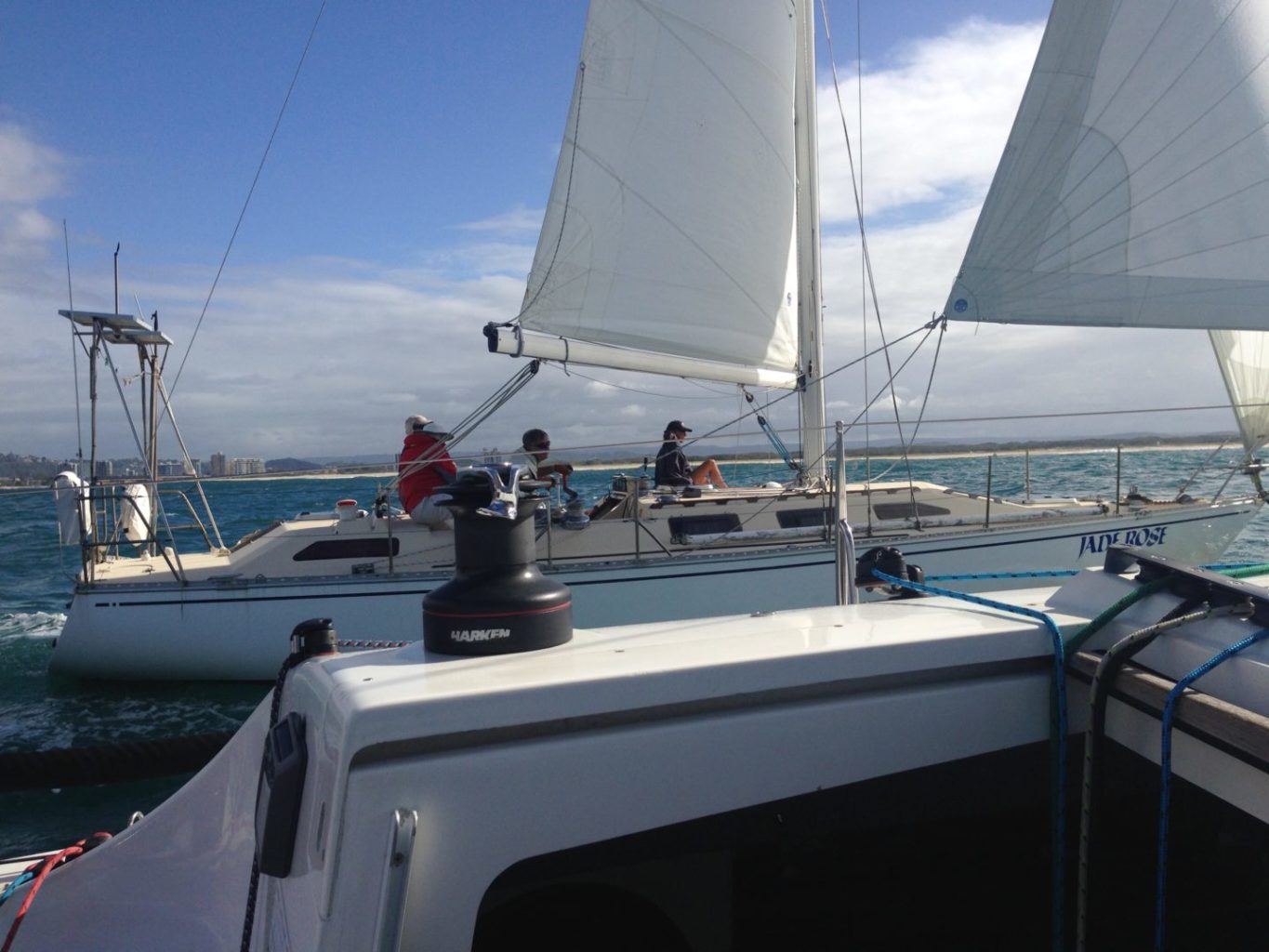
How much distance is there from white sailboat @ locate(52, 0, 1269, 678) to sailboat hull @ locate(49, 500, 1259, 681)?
18 millimetres

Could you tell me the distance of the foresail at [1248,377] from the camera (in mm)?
6965

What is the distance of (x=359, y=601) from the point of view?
24.4 feet

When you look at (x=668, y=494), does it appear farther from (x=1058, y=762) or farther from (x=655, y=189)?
(x=1058, y=762)

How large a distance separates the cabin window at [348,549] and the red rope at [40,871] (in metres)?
5.33

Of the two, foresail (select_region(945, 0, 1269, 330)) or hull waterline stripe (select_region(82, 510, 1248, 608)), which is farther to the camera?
hull waterline stripe (select_region(82, 510, 1248, 608))

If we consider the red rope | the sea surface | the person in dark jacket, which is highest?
the person in dark jacket

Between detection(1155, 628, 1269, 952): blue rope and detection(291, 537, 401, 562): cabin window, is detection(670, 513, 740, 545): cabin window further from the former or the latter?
detection(1155, 628, 1269, 952): blue rope

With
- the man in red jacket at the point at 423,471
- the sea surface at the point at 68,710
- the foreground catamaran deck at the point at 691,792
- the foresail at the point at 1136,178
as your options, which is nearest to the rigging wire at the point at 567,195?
the man in red jacket at the point at 423,471

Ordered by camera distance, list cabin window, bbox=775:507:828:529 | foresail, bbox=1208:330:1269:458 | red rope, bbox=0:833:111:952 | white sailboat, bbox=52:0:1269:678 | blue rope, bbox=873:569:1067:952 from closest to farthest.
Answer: blue rope, bbox=873:569:1067:952 → red rope, bbox=0:833:111:952 → foresail, bbox=1208:330:1269:458 → white sailboat, bbox=52:0:1269:678 → cabin window, bbox=775:507:828:529

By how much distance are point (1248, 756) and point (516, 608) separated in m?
1.23

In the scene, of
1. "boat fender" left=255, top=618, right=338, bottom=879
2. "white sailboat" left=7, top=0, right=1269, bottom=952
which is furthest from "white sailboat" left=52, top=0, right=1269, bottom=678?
"boat fender" left=255, top=618, right=338, bottom=879

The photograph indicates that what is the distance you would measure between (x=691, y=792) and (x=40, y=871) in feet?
6.36

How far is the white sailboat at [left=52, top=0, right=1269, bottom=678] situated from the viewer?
757cm

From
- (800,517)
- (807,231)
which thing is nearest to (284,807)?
(800,517)
